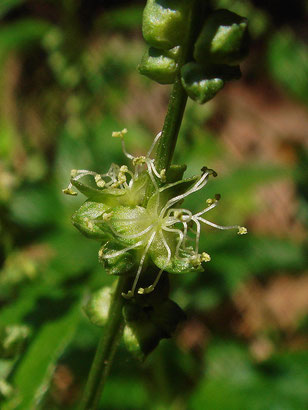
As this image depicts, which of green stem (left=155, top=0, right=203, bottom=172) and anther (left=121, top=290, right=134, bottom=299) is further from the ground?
green stem (left=155, top=0, right=203, bottom=172)

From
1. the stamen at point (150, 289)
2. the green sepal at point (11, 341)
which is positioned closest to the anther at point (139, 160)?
the stamen at point (150, 289)

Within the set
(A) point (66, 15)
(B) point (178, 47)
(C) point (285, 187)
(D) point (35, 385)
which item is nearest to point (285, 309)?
(C) point (285, 187)

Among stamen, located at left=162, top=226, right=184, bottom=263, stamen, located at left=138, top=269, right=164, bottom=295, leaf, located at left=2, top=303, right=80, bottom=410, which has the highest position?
stamen, located at left=162, top=226, right=184, bottom=263

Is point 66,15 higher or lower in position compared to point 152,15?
lower

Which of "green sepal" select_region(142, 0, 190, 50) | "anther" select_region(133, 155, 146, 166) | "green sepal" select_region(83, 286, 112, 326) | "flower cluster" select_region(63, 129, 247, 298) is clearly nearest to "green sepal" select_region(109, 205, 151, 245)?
"flower cluster" select_region(63, 129, 247, 298)

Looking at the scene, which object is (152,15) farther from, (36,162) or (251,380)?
(36,162)

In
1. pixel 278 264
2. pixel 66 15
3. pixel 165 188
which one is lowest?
pixel 278 264

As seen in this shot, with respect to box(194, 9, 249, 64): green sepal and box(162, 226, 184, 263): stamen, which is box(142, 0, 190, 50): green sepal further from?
box(162, 226, 184, 263): stamen
